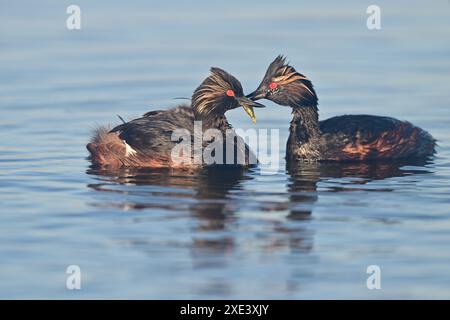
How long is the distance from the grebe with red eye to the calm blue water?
397 millimetres

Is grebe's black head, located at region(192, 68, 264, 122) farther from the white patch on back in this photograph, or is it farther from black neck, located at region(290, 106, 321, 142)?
black neck, located at region(290, 106, 321, 142)

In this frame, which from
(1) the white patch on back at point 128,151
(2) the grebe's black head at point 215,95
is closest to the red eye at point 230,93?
(2) the grebe's black head at point 215,95

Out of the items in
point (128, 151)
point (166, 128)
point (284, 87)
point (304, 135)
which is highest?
point (284, 87)

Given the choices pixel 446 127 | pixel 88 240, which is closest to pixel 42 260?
pixel 88 240

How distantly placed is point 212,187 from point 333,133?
2441mm

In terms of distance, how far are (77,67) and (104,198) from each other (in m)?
7.80

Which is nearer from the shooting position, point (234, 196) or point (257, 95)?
point (234, 196)

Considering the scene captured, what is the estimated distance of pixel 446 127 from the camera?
1934 centimetres

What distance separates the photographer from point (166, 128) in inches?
669

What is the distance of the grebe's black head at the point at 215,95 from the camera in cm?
1716

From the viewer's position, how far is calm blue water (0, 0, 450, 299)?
12.2m

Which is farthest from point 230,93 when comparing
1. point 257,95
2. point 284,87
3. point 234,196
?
point 234,196

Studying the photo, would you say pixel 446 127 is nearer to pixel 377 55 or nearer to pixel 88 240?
pixel 377 55

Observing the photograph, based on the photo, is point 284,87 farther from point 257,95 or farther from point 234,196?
point 234,196
